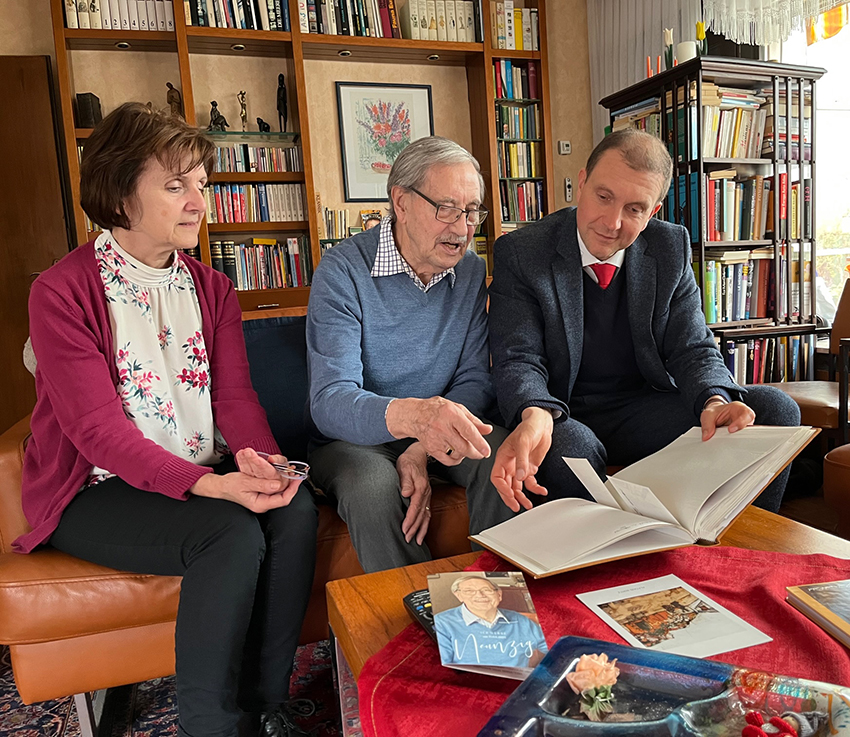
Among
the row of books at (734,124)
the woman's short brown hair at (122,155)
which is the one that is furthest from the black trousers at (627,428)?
the row of books at (734,124)

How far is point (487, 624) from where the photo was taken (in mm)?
754

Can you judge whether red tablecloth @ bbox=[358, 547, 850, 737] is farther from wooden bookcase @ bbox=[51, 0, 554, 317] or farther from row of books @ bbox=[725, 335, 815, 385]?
wooden bookcase @ bbox=[51, 0, 554, 317]

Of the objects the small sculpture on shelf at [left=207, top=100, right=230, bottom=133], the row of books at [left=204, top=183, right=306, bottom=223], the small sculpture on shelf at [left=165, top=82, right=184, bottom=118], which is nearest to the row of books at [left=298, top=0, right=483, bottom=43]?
the small sculpture on shelf at [left=207, top=100, right=230, bottom=133]

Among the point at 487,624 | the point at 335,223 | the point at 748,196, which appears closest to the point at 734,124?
the point at 748,196

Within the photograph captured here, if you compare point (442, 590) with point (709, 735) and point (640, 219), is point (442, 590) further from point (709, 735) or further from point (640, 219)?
point (640, 219)

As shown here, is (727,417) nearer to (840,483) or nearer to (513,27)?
(840,483)

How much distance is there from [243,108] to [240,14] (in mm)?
483

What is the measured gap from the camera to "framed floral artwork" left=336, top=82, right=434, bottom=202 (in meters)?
4.14

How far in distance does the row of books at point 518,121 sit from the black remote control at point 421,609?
3861 mm

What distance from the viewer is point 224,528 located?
1.14 m

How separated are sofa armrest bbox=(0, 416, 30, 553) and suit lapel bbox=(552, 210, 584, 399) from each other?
48.0 inches

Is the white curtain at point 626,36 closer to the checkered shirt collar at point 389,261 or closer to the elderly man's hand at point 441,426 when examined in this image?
the checkered shirt collar at point 389,261

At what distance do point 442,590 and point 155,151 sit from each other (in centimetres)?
100

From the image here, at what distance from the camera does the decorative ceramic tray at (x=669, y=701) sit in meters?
0.57
